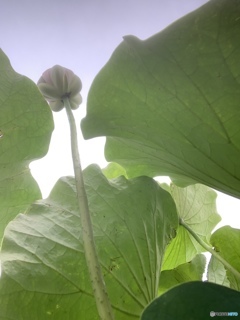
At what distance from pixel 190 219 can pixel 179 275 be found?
23 centimetres

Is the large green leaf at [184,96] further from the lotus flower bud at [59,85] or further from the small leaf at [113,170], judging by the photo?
the small leaf at [113,170]

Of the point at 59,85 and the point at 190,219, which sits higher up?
the point at 59,85

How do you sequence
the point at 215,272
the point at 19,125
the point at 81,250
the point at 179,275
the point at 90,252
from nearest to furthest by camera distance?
1. the point at 90,252
2. the point at 81,250
3. the point at 19,125
4. the point at 179,275
5. the point at 215,272

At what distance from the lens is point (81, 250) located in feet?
2.67

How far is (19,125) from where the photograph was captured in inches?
36.5

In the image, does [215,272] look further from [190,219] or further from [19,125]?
[19,125]

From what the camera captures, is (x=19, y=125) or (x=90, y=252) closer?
(x=90, y=252)

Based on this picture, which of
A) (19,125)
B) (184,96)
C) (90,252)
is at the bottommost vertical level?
(90,252)

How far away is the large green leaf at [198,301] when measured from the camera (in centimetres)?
53

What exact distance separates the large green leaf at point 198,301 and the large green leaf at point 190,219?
2.05 feet

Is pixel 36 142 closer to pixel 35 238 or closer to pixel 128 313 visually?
pixel 35 238
